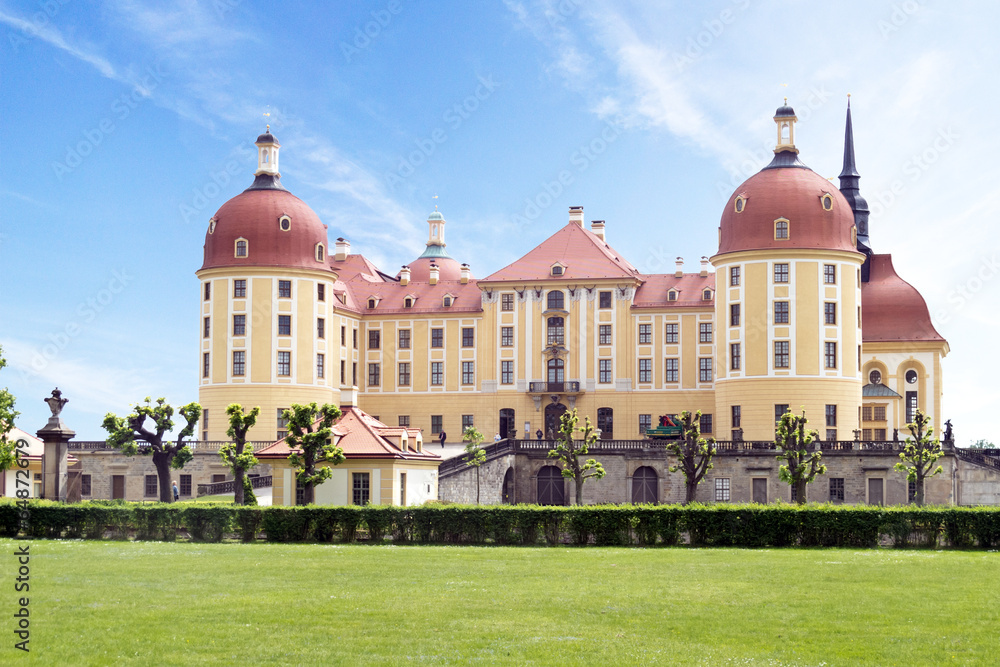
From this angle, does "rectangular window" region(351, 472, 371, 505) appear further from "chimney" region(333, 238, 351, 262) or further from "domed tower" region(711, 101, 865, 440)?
"chimney" region(333, 238, 351, 262)

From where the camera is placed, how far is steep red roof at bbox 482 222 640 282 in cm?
7481

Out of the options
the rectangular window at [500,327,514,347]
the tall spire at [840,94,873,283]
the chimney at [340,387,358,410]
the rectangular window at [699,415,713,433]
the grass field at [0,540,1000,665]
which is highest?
the tall spire at [840,94,873,283]

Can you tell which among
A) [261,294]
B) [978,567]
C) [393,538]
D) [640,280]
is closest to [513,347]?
[640,280]

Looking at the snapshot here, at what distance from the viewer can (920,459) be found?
181ft

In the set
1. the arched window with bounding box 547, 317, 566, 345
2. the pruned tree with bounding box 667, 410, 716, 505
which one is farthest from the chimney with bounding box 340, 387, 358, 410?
the arched window with bounding box 547, 317, 566, 345

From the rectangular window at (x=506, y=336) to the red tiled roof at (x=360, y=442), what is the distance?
26.4m

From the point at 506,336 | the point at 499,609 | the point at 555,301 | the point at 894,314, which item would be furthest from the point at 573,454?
the point at 499,609

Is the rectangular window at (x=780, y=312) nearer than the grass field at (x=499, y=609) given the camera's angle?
No

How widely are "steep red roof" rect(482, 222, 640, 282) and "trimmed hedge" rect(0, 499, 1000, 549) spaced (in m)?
39.6

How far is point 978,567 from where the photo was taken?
2859cm

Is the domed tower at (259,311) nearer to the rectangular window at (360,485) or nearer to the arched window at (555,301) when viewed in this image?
the arched window at (555,301)

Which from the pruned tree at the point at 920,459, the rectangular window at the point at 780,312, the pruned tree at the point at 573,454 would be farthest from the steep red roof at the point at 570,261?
the pruned tree at the point at 920,459

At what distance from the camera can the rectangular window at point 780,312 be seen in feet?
217

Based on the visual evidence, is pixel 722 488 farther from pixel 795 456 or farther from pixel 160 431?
pixel 160 431
